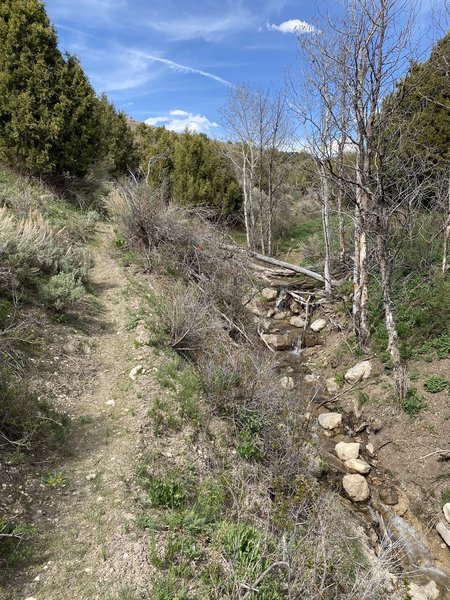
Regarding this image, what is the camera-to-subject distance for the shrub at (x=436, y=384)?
21.0 feet

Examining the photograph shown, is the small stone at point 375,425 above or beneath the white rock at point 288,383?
beneath

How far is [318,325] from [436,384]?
363cm

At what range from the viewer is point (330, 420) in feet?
22.3

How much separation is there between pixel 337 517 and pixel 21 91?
10812 millimetres

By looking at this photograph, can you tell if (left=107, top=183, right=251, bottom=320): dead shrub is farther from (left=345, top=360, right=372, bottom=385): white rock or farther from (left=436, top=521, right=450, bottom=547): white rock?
(left=436, top=521, right=450, bottom=547): white rock

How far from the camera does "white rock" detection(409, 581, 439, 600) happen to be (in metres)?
4.10

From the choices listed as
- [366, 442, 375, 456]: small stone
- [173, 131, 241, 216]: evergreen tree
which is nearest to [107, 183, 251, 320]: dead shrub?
[366, 442, 375, 456]: small stone

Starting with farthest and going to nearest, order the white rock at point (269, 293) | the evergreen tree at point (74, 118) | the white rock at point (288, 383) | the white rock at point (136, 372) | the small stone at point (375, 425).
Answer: the white rock at point (269, 293)
the evergreen tree at point (74, 118)
the white rock at point (288, 383)
the small stone at point (375, 425)
the white rock at point (136, 372)

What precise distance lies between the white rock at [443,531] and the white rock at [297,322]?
225 inches

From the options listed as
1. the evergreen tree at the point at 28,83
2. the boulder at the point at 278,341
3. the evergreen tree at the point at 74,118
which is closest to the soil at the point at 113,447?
the boulder at the point at 278,341

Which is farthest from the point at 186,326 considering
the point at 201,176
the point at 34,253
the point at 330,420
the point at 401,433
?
the point at 201,176

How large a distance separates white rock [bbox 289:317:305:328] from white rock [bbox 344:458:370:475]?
4610 millimetres

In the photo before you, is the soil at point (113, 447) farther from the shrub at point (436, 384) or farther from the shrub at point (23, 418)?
the shrub at point (23, 418)

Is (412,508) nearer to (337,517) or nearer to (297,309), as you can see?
(337,517)
